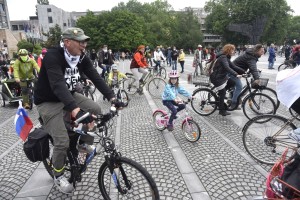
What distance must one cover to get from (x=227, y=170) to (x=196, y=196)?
0.89 metres

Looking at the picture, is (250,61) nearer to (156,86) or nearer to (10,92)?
(156,86)

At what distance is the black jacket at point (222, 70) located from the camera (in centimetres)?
645

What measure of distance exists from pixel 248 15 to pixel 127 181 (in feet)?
193

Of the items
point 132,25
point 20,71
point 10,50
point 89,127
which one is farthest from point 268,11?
point 89,127

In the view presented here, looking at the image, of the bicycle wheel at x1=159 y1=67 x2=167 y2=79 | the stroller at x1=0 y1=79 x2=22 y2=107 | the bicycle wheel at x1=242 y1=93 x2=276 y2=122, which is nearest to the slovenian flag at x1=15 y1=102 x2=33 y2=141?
the bicycle wheel at x1=242 y1=93 x2=276 y2=122

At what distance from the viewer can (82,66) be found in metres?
3.44

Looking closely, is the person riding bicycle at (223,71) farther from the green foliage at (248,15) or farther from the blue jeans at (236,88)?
the green foliage at (248,15)

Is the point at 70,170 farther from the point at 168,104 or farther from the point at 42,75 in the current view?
the point at 168,104

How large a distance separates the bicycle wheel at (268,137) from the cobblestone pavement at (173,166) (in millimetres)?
168

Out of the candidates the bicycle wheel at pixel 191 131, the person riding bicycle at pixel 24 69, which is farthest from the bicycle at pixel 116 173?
the person riding bicycle at pixel 24 69

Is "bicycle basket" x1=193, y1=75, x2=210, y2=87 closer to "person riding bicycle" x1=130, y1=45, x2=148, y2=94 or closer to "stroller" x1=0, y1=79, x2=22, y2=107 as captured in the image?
"person riding bicycle" x1=130, y1=45, x2=148, y2=94

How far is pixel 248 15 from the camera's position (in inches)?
2154

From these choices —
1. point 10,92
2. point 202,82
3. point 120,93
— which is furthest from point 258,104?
point 10,92

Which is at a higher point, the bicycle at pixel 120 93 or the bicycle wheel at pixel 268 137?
the bicycle wheel at pixel 268 137
